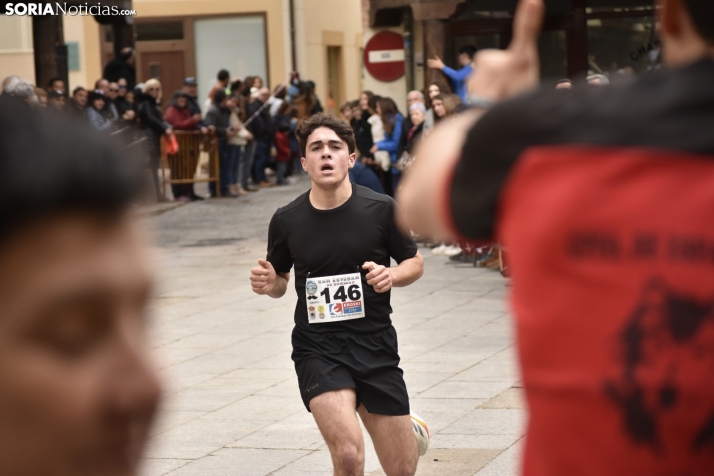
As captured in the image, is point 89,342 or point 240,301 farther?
point 240,301

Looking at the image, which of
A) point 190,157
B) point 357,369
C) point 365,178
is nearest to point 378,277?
point 357,369

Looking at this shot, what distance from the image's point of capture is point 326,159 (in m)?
5.99

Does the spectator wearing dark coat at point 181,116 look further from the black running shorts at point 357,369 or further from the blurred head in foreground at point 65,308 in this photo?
the blurred head in foreground at point 65,308

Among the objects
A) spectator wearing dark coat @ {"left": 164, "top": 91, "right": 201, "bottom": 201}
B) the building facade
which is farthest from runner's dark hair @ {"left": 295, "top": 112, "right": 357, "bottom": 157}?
the building facade

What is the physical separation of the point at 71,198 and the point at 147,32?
34.0m

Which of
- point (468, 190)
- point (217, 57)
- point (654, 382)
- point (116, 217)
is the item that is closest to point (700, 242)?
point (654, 382)

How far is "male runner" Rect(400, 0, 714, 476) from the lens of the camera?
1.44 metres

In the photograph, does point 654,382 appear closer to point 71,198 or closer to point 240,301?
point 71,198

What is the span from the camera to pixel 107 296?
0.83m

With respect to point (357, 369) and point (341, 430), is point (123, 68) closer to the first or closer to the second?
point (357, 369)

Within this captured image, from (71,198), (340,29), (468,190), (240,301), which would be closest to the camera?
(71,198)

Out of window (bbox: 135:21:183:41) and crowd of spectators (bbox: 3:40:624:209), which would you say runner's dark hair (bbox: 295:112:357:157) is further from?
window (bbox: 135:21:183:41)

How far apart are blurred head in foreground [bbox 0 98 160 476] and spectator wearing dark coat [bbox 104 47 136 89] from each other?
19895 mm

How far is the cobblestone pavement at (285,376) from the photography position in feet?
22.2
